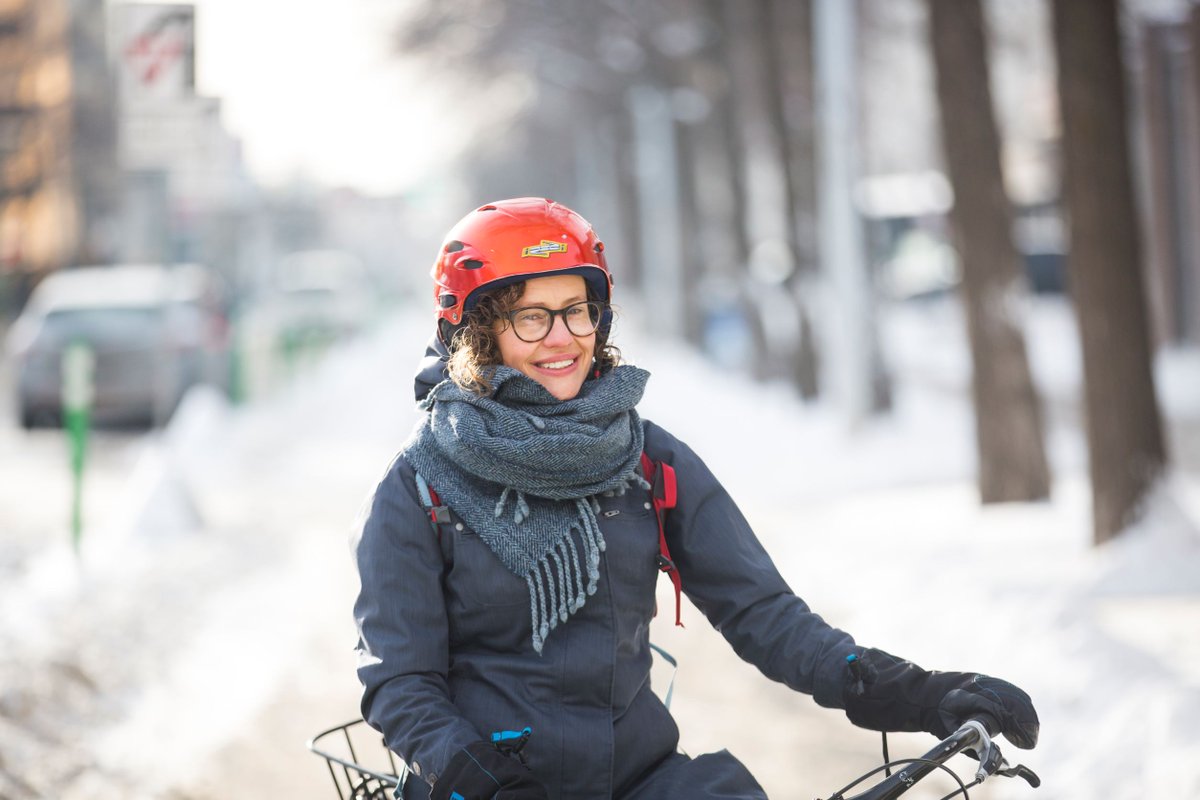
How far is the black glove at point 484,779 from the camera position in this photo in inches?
105

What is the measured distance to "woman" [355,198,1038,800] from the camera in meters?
2.94

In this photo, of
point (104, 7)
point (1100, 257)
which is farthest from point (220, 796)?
point (104, 7)

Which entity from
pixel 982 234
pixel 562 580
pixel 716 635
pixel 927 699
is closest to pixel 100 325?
pixel 982 234

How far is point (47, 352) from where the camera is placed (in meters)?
18.8

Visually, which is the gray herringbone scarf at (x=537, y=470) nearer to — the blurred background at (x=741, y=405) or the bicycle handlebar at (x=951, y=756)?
the bicycle handlebar at (x=951, y=756)

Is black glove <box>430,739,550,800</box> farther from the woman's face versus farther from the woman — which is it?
the woman's face

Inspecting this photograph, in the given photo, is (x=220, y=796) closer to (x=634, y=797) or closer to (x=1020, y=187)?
(x=634, y=797)

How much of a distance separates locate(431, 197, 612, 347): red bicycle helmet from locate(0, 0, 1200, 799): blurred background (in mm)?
3101

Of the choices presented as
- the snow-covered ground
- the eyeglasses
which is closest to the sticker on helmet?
the eyeglasses

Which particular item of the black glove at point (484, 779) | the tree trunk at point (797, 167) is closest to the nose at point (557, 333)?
the black glove at point (484, 779)

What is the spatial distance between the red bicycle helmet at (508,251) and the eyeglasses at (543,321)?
7 cm

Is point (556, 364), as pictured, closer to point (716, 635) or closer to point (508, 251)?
point (508, 251)

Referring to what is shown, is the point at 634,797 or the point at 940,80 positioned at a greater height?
the point at 940,80

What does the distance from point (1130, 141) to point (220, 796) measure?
20.5 feet
